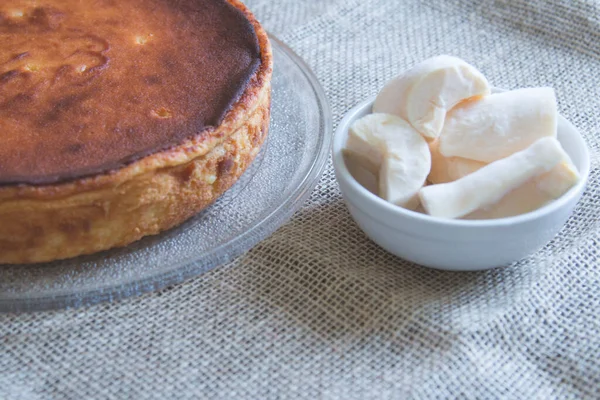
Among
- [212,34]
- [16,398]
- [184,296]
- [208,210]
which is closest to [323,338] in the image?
[184,296]

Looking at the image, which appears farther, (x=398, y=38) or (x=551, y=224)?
(x=398, y=38)

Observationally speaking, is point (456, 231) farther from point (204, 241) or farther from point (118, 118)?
point (118, 118)

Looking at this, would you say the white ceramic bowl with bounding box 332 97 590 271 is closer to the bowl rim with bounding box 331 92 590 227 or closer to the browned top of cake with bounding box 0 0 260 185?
the bowl rim with bounding box 331 92 590 227

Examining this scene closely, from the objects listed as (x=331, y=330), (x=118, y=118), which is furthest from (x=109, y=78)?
(x=331, y=330)

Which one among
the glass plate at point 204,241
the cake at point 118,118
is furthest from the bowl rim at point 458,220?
the cake at point 118,118

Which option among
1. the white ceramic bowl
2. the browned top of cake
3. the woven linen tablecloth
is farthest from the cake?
the white ceramic bowl

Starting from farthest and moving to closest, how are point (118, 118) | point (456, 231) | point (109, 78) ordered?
point (109, 78)
point (118, 118)
point (456, 231)

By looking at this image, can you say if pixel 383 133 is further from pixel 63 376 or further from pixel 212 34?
pixel 63 376
